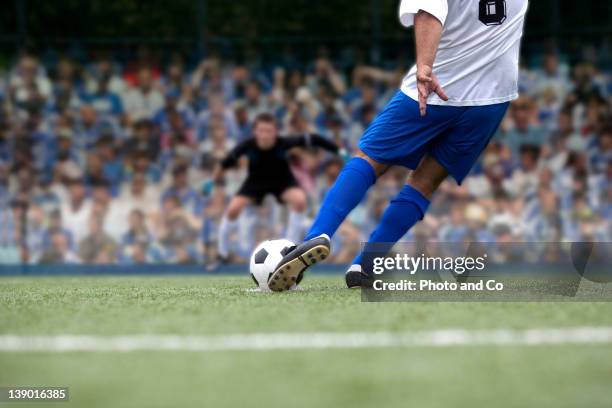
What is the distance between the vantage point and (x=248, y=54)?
40.5 feet

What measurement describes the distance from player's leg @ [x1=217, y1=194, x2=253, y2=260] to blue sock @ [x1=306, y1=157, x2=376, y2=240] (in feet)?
19.3

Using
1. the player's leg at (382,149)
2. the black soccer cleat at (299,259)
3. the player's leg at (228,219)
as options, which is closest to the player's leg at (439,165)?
the player's leg at (382,149)

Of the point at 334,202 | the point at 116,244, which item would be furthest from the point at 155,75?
the point at 334,202

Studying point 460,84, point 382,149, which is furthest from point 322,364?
point 460,84

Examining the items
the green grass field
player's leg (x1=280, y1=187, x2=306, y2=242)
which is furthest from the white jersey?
player's leg (x1=280, y1=187, x2=306, y2=242)

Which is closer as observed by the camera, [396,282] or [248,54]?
[396,282]

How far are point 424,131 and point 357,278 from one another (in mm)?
767

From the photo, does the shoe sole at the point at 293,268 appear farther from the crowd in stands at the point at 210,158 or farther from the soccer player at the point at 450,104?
the crowd in stands at the point at 210,158

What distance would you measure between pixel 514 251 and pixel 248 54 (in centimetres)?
410

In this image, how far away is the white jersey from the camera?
4645mm

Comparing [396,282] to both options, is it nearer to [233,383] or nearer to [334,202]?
[334,202]

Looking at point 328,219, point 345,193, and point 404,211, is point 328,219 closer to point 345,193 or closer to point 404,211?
point 345,193

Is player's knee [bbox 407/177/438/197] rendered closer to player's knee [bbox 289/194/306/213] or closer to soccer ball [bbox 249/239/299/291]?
soccer ball [bbox 249/239/299/291]

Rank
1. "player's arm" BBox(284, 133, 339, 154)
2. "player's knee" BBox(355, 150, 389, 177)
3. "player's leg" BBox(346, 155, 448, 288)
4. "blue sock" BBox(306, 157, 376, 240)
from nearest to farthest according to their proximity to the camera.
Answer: "blue sock" BBox(306, 157, 376, 240), "player's knee" BBox(355, 150, 389, 177), "player's leg" BBox(346, 155, 448, 288), "player's arm" BBox(284, 133, 339, 154)
